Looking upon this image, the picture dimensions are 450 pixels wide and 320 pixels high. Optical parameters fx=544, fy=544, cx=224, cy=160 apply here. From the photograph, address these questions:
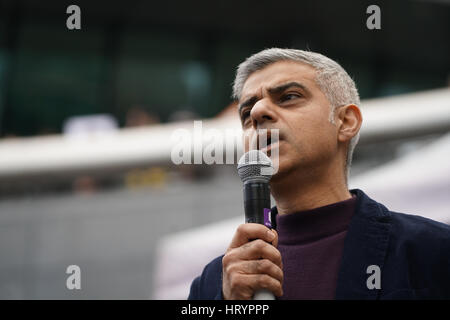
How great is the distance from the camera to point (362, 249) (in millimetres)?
1157

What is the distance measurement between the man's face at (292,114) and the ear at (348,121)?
0.03 m

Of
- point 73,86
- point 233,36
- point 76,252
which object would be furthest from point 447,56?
point 76,252

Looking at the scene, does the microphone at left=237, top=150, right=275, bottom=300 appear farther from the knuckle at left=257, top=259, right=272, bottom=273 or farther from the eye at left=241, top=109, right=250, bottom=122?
the eye at left=241, top=109, right=250, bottom=122

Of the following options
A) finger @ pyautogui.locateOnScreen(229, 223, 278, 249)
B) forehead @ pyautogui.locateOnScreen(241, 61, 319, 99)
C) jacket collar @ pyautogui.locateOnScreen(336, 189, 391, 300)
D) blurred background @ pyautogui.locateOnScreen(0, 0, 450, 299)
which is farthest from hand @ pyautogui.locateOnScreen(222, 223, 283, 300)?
blurred background @ pyautogui.locateOnScreen(0, 0, 450, 299)

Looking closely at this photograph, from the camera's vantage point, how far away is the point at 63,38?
7375mm

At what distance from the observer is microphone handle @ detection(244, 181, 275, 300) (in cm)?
93

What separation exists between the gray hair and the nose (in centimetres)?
14

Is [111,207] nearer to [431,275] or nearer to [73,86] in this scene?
[73,86]

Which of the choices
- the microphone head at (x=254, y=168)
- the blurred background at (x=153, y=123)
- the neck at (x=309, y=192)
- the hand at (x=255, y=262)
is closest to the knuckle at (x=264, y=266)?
the hand at (x=255, y=262)

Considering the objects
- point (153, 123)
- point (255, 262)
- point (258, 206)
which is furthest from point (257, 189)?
point (153, 123)

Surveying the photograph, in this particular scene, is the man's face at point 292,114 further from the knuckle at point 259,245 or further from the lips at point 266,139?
the knuckle at point 259,245

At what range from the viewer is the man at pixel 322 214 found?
1105 millimetres

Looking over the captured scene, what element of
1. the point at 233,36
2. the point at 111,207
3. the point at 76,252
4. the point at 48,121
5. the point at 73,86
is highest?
the point at 233,36
